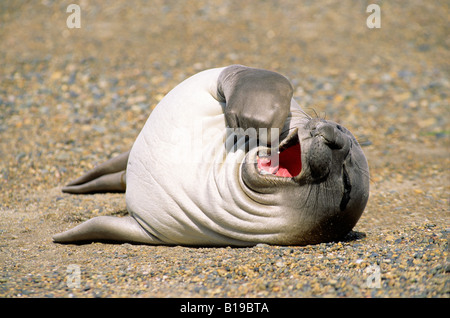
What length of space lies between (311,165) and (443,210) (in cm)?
227

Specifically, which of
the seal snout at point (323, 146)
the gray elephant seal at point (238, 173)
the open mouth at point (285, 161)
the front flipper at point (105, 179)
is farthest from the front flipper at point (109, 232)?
the seal snout at point (323, 146)

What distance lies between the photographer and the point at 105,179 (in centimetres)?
544

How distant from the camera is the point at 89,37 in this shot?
9.18 m

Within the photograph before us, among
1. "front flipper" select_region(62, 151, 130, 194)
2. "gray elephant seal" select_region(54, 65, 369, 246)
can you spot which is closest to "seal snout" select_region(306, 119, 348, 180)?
"gray elephant seal" select_region(54, 65, 369, 246)

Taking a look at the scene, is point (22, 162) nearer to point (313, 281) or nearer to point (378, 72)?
point (313, 281)

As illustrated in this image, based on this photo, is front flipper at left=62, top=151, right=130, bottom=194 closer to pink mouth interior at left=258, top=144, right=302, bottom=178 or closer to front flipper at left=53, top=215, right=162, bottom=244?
front flipper at left=53, top=215, right=162, bottom=244

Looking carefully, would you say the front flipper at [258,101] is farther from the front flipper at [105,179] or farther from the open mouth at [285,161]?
the front flipper at [105,179]

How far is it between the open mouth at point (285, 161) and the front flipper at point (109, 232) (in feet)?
3.31

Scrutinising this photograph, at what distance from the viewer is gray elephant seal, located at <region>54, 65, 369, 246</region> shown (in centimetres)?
343

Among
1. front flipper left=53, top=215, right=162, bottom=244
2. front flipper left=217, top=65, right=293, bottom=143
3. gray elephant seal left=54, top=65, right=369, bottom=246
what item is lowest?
front flipper left=53, top=215, right=162, bottom=244

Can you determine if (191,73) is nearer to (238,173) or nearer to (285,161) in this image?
(285,161)

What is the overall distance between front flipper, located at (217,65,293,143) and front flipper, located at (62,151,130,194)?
1.89m

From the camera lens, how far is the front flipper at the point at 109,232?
409cm
